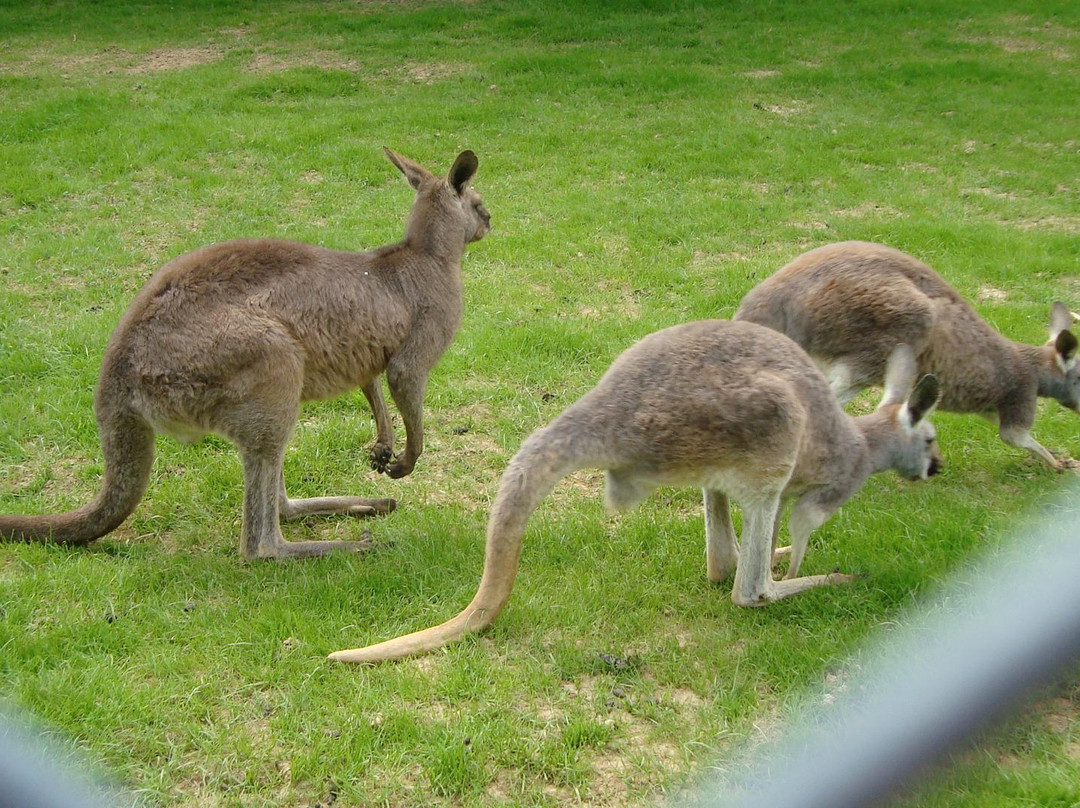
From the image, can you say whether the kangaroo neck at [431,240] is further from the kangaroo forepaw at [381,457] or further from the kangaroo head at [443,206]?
the kangaroo forepaw at [381,457]

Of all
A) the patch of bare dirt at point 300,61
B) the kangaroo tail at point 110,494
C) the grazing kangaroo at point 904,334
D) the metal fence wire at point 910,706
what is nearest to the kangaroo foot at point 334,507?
the kangaroo tail at point 110,494

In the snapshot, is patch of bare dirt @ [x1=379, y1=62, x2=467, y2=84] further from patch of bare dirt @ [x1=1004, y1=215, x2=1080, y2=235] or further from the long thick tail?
the long thick tail

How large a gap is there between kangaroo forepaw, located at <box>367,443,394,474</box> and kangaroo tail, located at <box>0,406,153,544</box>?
Answer: 3.10 feet

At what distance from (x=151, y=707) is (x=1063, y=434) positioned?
4.40 meters

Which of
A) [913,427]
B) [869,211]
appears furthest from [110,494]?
[869,211]

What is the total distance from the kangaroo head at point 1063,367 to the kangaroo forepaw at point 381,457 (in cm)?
315

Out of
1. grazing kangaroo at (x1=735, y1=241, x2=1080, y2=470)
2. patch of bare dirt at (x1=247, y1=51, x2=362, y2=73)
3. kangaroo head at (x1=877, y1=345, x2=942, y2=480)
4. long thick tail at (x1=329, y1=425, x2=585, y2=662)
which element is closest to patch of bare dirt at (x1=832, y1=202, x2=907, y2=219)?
grazing kangaroo at (x1=735, y1=241, x2=1080, y2=470)

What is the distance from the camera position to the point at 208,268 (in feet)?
12.6

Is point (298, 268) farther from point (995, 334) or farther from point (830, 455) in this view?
point (995, 334)

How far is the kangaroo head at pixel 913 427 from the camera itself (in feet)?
12.1

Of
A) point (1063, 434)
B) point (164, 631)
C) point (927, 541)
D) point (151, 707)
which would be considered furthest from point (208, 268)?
point (1063, 434)

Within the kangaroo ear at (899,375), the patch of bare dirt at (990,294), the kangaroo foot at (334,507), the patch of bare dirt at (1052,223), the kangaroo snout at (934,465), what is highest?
the kangaroo ear at (899,375)

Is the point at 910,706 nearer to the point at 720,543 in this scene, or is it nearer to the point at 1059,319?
A: the point at 720,543

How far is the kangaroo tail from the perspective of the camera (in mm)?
3738
